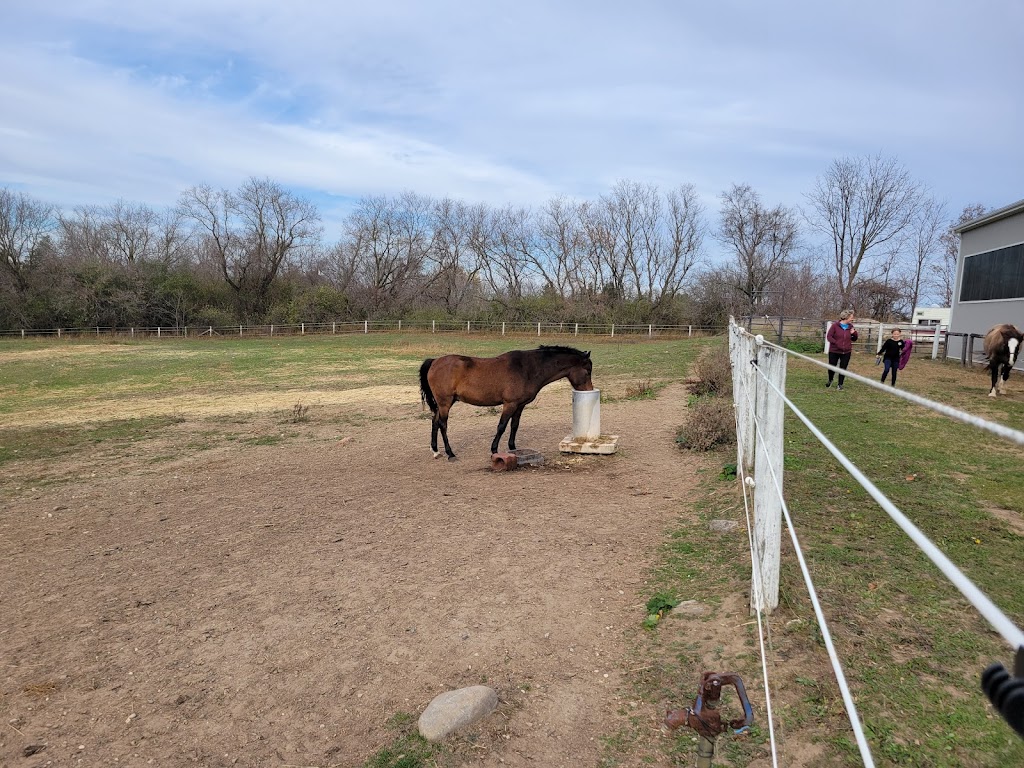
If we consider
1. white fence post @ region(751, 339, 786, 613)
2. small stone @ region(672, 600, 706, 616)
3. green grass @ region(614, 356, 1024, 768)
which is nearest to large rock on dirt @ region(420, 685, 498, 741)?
green grass @ region(614, 356, 1024, 768)

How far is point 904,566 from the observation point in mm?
3777

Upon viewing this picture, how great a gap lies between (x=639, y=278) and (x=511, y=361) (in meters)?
41.9

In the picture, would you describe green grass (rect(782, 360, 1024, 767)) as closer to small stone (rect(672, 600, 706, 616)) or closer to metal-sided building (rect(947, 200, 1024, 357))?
small stone (rect(672, 600, 706, 616))

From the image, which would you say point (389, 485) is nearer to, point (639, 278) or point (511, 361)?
point (511, 361)

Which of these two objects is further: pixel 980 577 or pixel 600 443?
pixel 600 443

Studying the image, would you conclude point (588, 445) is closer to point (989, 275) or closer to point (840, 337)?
point (840, 337)

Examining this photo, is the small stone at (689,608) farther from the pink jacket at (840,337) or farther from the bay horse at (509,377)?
the pink jacket at (840,337)

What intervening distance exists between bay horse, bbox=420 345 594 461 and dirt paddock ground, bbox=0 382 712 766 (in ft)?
2.94

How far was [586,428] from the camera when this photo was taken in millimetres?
8008

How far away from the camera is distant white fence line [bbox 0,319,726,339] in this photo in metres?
41.2

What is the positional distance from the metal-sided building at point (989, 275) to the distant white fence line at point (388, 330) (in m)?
20.5

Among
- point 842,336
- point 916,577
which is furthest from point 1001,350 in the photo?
point 916,577

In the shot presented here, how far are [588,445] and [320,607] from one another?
4427mm

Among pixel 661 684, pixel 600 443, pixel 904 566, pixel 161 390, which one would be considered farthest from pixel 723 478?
pixel 161 390
